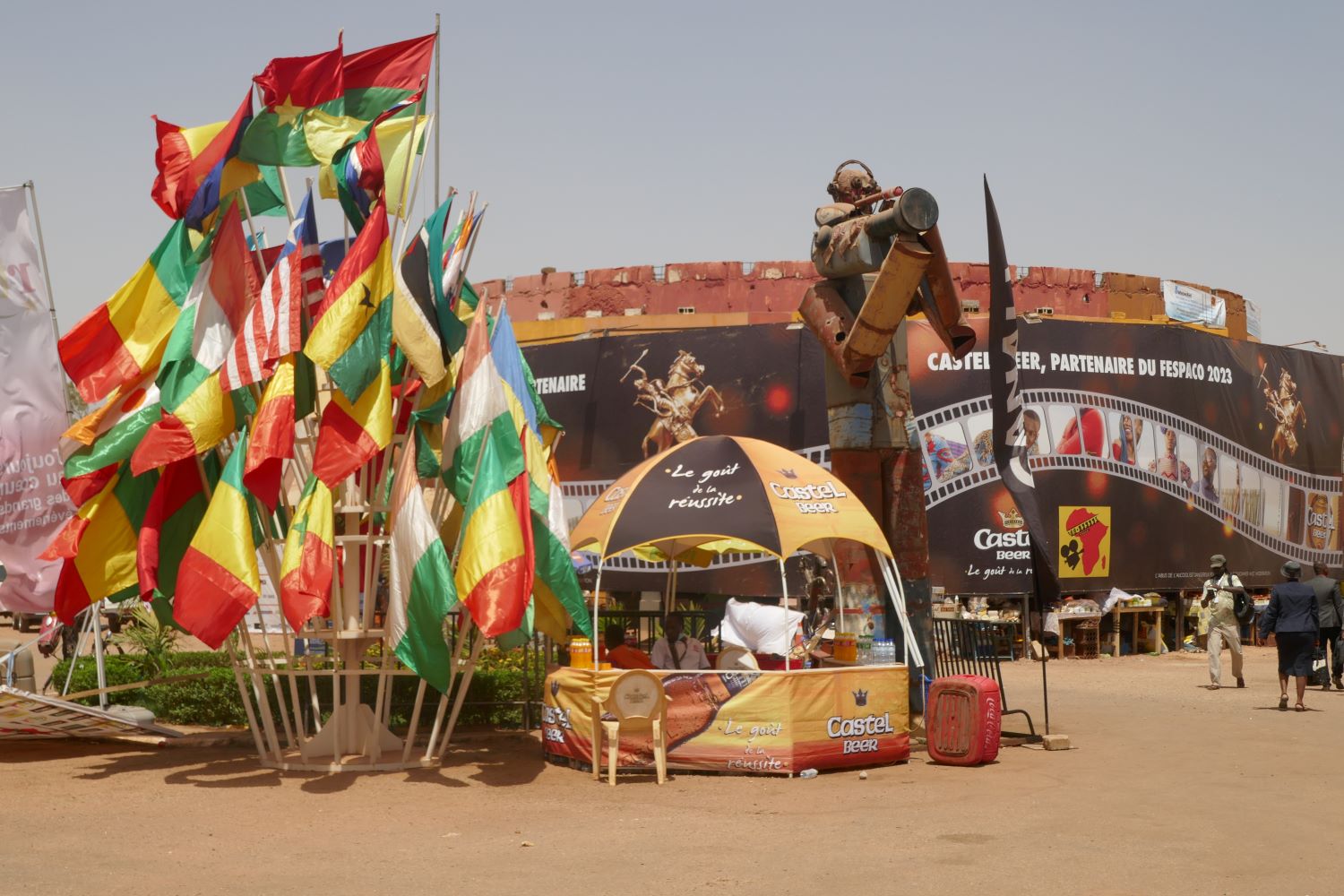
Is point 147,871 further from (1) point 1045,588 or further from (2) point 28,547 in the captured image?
(1) point 1045,588

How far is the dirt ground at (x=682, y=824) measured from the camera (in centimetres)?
821

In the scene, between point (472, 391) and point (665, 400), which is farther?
point (665, 400)

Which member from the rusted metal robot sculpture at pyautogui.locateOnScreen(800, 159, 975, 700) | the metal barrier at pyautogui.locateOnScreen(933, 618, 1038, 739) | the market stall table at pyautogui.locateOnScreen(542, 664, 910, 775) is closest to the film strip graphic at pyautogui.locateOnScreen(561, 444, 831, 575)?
the metal barrier at pyautogui.locateOnScreen(933, 618, 1038, 739)

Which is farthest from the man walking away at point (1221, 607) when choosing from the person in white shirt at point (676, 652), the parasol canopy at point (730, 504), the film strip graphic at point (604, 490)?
the person in white shirt at point (676, 652)

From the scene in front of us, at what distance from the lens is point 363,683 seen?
16312mm

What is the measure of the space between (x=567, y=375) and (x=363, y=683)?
12.7 metres

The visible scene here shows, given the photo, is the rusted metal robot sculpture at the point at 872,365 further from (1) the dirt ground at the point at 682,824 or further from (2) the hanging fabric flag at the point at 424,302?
(2) the hanging fabric flag at the point at 424,302

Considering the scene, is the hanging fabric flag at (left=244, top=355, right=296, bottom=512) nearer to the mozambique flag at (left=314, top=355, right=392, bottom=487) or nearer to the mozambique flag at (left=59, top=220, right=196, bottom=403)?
the mozambique flag at (left=314, top=355, right=392, bottom=487)

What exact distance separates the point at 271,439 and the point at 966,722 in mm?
6565

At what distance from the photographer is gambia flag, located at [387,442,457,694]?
37.9 ft

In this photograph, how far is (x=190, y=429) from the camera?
459 inches

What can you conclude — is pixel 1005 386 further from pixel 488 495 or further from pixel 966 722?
pixel 488 495

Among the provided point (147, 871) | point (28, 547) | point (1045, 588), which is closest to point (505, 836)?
point (147, 871)

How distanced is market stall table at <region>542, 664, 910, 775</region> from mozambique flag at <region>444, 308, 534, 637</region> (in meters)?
1.43
